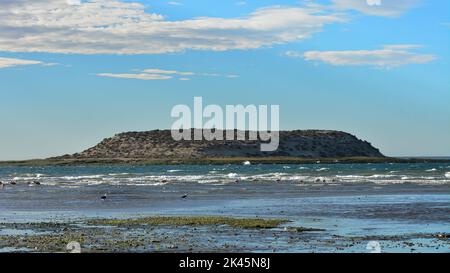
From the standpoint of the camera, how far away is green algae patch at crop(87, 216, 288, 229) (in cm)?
3266

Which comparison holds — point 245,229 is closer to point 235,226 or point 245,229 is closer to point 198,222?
point 235,226

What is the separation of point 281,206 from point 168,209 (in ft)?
21.8

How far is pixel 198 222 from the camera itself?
113 ft

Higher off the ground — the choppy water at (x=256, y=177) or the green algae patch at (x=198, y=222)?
the green algae patch at (x=198, y=222)

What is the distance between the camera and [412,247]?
24469 millimetres

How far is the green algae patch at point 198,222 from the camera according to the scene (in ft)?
107

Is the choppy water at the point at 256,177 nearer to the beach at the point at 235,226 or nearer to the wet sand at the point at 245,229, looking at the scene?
the wet sand at the point at 245,229

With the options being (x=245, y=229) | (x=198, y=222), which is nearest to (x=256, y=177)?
(x=198, y=222)

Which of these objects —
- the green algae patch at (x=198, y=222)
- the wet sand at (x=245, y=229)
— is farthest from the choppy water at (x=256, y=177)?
the green algae patch at (x=198, y=222)

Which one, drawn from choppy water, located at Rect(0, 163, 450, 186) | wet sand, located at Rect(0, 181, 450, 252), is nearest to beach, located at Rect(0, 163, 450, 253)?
wet sand, located at Rect(0, 181, 450, 252)
